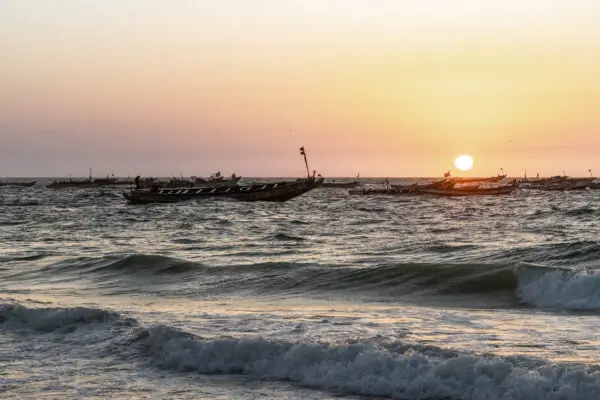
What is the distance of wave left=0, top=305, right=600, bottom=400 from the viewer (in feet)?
28.1

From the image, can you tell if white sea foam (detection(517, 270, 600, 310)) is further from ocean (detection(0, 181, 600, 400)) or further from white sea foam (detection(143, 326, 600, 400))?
white sea foam (detection(143, 326, 600, 400))

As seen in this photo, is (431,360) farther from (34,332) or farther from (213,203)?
(213,203)

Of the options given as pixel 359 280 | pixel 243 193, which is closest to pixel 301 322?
pixel 359 280

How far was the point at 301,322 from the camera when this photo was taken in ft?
42.7

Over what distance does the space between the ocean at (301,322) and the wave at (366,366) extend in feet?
0.07

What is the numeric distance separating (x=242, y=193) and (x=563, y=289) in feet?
188

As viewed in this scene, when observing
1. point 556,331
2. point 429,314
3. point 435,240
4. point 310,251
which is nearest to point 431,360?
point 556,331

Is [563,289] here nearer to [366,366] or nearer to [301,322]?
[301,322]

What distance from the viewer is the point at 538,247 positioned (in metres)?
24.6

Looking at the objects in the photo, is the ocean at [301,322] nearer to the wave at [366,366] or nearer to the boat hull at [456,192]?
the wave at [366,366]

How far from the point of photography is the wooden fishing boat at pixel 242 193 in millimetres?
70312

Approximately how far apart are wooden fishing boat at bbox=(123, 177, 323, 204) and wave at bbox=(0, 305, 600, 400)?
193 feet

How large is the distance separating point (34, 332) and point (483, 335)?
7395mm

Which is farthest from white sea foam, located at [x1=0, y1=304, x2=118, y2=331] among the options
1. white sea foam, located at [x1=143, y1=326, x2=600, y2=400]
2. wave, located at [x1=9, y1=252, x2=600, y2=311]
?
wave, located at [x1=9, y1=252, x2=600, y2=311]
